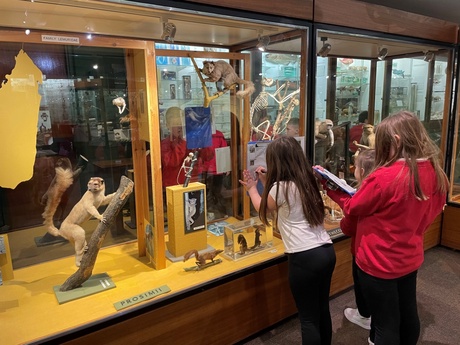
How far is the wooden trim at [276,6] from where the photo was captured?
2010 millimetres

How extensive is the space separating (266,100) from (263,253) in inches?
46.1

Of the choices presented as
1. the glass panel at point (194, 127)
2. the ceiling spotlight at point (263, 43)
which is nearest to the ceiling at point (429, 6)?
the ceiling spotlight at point (263, 43)

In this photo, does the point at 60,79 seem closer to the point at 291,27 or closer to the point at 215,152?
the point at 215,152

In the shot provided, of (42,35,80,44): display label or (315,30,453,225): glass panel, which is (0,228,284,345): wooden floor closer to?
(315,30,453,225): glass panel

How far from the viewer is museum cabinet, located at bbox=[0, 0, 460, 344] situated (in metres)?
1.89

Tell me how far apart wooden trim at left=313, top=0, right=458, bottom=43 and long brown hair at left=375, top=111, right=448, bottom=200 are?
110 cm

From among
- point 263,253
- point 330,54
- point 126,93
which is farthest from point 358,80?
point 126,93

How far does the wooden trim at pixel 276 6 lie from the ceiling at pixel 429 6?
1.58 m

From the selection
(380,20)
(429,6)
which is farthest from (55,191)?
(429,6)

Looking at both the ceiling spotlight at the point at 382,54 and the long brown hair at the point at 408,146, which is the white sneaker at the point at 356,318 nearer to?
the long brown hair at the point at 408,146

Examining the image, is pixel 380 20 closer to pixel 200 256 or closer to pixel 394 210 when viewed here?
pixel 394 210

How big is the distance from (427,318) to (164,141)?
7.08 ft

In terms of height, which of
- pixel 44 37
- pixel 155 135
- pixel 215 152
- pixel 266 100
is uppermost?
pixel 44 37

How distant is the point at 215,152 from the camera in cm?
293
